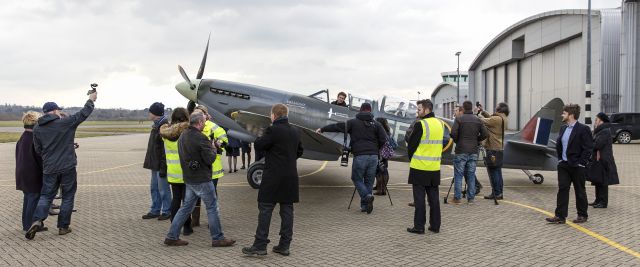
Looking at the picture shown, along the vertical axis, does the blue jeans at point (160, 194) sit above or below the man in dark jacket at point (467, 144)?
below

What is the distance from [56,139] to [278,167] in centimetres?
305

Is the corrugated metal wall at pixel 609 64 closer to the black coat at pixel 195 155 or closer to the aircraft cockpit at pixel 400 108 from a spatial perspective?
the aircraft cockpit at pixel 400 108

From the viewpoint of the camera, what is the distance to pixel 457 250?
531 centimetres

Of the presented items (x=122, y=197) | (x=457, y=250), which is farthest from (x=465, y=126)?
(x=122, y=197)

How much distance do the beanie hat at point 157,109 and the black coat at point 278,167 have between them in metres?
2.47

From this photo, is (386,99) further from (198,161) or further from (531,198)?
(198,161)

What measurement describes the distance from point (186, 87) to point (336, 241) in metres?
7.81

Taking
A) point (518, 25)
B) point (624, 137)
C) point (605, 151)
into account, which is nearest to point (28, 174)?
point (605, 151)

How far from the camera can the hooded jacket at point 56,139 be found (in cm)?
581

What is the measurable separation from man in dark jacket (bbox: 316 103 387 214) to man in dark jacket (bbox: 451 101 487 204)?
1.51m

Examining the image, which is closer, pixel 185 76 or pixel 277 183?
pixel 277 183

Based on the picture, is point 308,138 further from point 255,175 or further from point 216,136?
point 216,136

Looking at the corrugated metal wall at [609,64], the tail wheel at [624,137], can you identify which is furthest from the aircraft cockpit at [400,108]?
the corrugated metal wall at [609,64]

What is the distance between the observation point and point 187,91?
39.4ft
